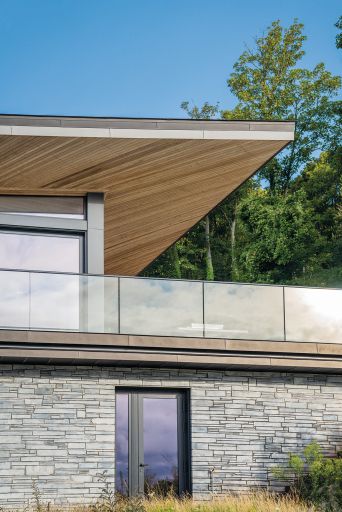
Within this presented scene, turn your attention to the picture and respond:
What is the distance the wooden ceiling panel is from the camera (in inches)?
808

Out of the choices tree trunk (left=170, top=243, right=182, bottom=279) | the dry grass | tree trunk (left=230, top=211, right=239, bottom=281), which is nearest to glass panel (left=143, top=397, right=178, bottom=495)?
the dry grass

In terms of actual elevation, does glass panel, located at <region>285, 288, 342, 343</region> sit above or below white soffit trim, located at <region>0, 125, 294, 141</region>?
below

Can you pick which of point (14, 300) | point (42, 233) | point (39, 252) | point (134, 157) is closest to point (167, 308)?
point (14, 300)

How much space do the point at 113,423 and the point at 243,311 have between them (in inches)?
138

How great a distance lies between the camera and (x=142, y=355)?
19125 mm

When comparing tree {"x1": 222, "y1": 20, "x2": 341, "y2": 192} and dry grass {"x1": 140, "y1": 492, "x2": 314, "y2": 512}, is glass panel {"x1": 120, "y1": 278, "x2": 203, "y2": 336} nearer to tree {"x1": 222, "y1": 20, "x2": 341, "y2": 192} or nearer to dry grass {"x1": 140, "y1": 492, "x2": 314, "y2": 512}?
dry grass {"x1": 140, "y1": 492, "x2": 314, "y2": 512}

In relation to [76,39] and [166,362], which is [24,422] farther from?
[76,39]

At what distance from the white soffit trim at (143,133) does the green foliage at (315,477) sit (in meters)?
6.58

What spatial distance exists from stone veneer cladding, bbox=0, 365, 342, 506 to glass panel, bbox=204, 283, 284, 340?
0.89m

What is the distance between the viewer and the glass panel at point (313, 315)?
66.5 ft

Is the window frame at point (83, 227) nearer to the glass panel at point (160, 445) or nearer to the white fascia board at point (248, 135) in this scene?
the white fascia board at point (248, 135)

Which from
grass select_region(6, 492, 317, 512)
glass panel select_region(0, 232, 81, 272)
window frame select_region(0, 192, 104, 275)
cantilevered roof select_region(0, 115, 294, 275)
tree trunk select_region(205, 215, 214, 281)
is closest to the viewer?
grass select_region(6, 492, 317, 512)

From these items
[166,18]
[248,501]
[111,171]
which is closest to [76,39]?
[166,18]

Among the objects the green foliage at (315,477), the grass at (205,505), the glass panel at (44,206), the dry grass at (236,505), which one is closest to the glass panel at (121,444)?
the grass at (205,505)
